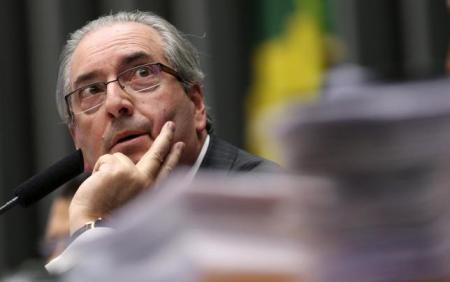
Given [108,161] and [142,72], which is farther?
[142,72]

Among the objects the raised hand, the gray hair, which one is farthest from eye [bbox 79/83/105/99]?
the raised hand

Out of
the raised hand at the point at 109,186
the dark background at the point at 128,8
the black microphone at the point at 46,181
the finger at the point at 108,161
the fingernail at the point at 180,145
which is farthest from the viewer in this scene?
the dark background at the point at 128,8

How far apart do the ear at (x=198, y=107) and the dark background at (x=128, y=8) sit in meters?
4.17

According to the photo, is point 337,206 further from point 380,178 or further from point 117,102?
point 117,102

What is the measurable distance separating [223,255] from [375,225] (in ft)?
0.41

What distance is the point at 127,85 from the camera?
3234mm

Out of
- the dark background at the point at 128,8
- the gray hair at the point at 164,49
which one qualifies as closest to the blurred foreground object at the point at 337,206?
the gray hair at the point at 164,49

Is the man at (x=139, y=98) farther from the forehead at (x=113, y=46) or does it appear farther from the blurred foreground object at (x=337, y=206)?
the blurred foreground object at (x=337, y=206)

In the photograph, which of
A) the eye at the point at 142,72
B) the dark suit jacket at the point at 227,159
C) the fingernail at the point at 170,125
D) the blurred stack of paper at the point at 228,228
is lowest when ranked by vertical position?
the blurred stack of paper at the point at 228,228

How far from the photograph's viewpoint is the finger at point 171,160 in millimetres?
2875

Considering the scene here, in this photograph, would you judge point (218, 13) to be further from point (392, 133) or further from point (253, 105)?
point (392, 133)

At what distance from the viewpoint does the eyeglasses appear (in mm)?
3234

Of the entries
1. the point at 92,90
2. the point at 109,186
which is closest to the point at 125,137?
the point at 92,90

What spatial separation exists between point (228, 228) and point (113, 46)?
7.67 feet
